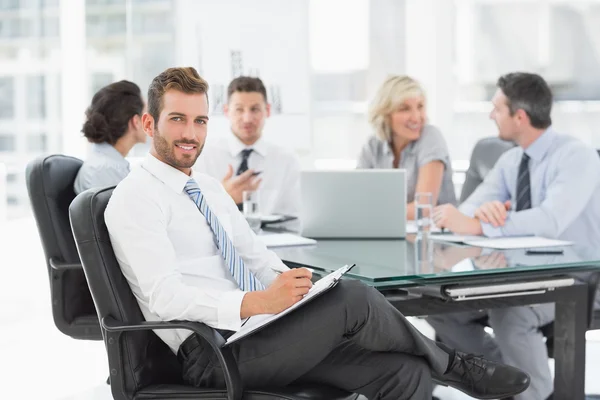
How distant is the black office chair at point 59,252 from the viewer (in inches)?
124

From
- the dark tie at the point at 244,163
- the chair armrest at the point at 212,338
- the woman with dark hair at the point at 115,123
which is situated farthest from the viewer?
the dark tie at the point at 244,163

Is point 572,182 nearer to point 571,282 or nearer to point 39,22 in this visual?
point 571,282

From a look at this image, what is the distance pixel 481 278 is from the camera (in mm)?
2541

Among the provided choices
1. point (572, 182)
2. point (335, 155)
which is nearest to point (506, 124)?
point (572, 182)

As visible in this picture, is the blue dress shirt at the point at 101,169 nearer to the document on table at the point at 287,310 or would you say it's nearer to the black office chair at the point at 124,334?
the black office chair at the point at 124,334

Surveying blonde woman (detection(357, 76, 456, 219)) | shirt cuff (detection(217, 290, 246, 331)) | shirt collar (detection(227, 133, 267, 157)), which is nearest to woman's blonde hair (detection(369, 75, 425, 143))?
blonde woman (detection(357, 76, 456, 219))

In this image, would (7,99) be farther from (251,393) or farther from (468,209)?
(251,393)

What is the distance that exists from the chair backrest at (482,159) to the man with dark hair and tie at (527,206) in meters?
0.44

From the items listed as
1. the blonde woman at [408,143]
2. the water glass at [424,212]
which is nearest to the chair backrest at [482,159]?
the blonde woman at [408,143]

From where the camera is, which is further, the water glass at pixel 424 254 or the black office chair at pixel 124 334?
the water glass at pixel 424 254

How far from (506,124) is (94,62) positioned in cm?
393

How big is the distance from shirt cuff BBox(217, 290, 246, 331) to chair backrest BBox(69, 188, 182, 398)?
0.77 feet

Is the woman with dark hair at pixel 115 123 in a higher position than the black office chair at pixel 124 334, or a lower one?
higher

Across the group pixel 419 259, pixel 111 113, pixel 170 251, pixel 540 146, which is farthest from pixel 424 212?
pixel 111 113
